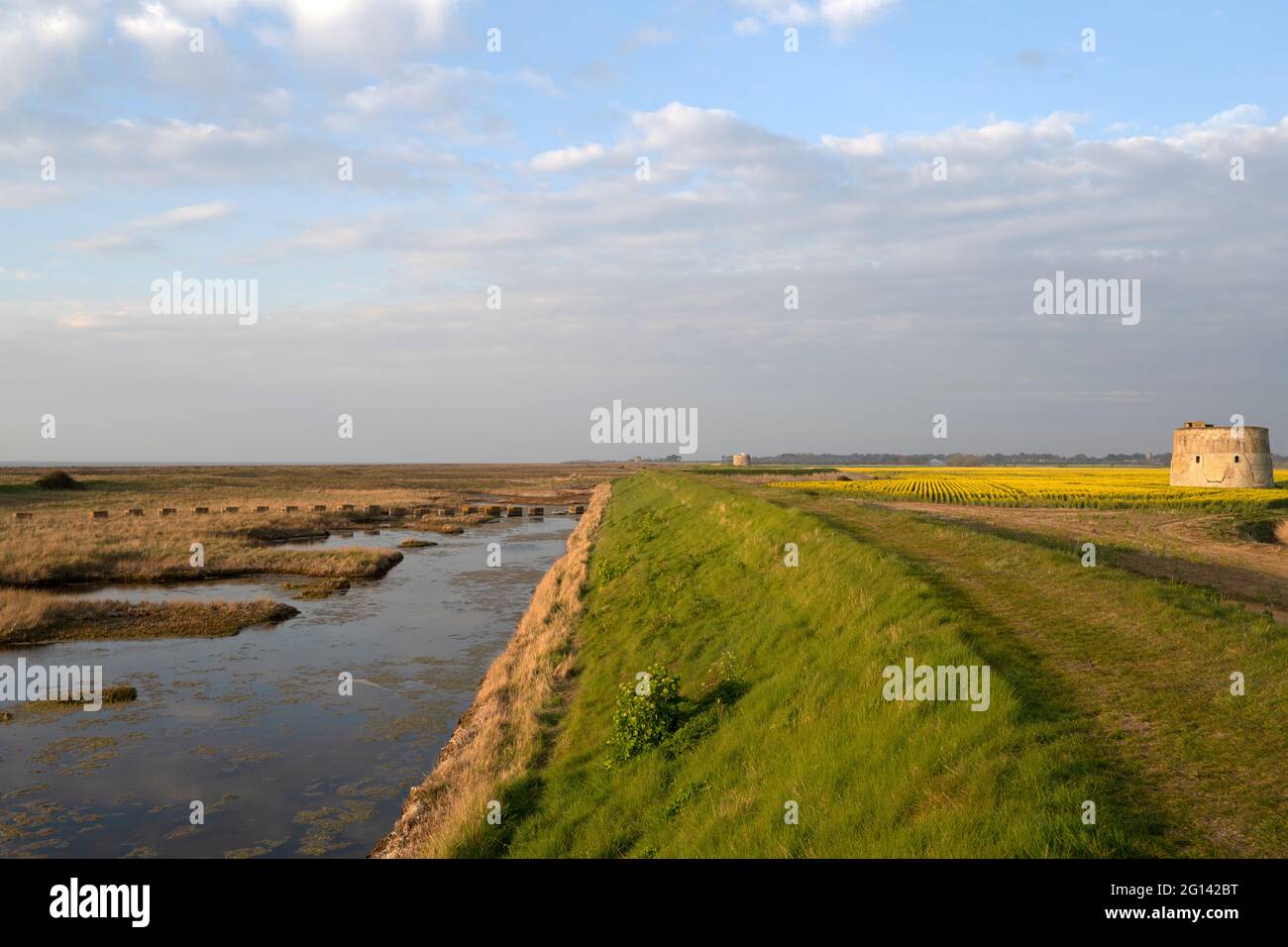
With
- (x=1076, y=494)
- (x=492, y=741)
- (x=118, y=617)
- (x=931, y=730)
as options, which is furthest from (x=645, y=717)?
(x=1076, y=494)

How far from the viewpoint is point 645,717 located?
39.6 ft

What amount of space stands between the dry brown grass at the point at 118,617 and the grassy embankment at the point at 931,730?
17.7m

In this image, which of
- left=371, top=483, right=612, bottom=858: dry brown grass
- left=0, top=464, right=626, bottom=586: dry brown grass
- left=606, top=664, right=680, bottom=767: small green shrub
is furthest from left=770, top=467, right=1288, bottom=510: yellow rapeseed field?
left=606, top=664, right=680, bottom=767: small green shrub

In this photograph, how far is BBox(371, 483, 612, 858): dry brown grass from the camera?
37.6 ft

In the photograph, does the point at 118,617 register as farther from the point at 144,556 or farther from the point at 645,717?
the point at 645,717

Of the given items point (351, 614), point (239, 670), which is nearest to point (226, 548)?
point (351, 614)

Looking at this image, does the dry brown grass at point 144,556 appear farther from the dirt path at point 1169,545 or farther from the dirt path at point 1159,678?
the dirt path at point 1159,678

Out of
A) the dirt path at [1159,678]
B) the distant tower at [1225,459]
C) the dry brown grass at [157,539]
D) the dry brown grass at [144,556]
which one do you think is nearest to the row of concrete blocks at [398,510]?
the dry brown grass at [157,539]

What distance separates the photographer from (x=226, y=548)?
149 ft

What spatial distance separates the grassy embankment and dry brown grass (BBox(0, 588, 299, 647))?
1768 centimetres

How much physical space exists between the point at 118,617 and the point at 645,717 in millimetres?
26221

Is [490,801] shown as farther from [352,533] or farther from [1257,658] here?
[352,533]

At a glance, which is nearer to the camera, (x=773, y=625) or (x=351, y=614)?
(x=773, y=625)
